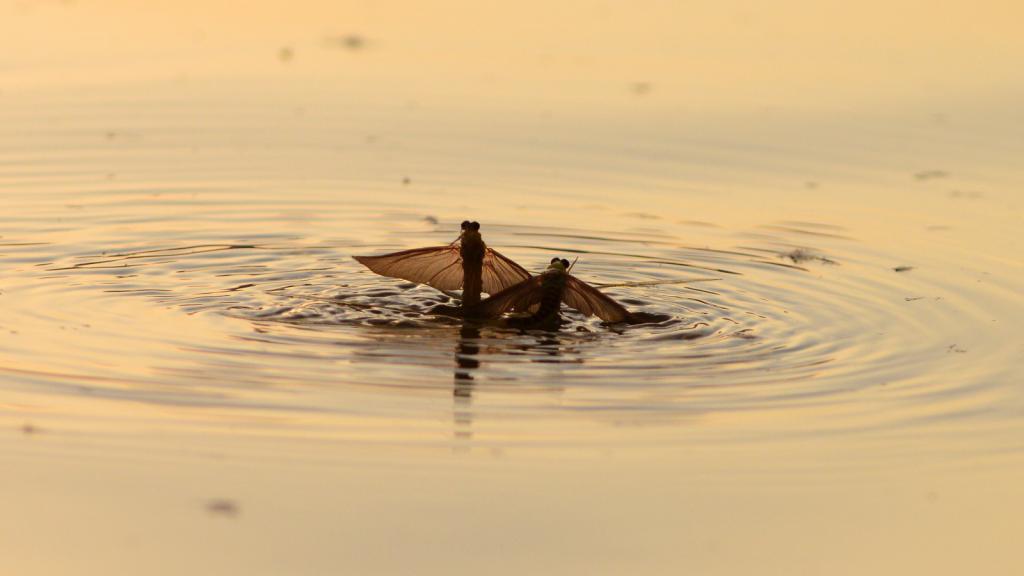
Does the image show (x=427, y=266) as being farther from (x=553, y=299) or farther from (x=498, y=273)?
(x=553, y=299)

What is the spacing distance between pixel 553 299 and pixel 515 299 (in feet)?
0.78

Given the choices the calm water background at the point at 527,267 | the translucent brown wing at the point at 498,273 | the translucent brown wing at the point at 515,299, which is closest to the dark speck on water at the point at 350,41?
the calm water background at the point at 527,267

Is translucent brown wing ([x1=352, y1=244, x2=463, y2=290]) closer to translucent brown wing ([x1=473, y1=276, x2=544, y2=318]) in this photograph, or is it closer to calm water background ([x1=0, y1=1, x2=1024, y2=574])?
calm water background ([x1=0, y1=1, x2=1024, y2=574])

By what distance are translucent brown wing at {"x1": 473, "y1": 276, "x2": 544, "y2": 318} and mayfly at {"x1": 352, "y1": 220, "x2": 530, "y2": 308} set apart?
0.21m

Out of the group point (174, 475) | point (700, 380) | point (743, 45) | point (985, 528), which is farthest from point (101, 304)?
point (743, 45)

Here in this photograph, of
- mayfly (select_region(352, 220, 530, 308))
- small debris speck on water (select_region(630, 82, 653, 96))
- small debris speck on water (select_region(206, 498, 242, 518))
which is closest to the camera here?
small debris speck on water (select_region(206, 498, 242, 518))

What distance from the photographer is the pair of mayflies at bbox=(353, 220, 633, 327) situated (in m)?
10.4

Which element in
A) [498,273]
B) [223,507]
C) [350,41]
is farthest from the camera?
[350,41]

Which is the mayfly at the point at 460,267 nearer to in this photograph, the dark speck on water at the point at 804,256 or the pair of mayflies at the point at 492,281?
the pair of mayflies at the point at 492,281

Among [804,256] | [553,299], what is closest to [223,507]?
[553,299]

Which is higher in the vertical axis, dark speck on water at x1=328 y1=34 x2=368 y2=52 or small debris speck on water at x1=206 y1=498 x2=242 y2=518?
dark speck on water at x1=328 y1=34 x2=368 y2=52

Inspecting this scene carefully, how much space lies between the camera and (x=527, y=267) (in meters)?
12.0

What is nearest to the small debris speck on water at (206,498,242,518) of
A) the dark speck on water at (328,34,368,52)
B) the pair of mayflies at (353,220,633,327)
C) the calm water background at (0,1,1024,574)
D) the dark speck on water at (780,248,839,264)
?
the calm water background at (0,1,1024,574)

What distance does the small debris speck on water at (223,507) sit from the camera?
284 inches
